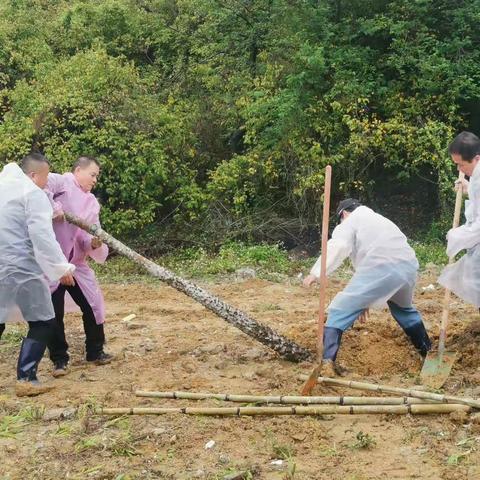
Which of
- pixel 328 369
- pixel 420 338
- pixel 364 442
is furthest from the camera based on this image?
pixel 420 338

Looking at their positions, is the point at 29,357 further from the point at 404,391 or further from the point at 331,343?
the point at 404,391

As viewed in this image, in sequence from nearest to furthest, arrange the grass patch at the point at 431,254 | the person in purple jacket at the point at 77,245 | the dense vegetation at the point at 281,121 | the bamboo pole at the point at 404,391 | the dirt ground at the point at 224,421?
the dirt ground at the point at 224,421, the bamboo pole at the point at 404,391, the person in purple jacket at the point at 77,245, the grass patch at the point at 431,254, the dense vegetation at the point at 281,121

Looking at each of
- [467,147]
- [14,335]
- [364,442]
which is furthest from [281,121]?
[364,442]

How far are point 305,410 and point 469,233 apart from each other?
6.08ft

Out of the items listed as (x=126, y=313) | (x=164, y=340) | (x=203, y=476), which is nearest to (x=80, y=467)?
(x=203, y=476)

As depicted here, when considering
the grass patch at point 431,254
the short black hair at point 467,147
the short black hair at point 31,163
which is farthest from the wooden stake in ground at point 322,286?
the grass patch at point 431,254

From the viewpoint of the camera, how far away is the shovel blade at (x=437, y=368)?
17.0 feet

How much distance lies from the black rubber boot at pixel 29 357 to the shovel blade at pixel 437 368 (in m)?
2.88

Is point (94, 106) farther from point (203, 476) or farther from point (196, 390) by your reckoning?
point (203, 476)

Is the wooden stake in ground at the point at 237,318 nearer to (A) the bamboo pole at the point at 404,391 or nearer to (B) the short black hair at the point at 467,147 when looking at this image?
(A) the bamboo pole at the point at 404,391

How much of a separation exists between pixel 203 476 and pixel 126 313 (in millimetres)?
4427

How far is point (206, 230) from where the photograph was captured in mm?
11906

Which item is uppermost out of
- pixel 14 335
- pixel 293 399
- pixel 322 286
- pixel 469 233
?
pixel 469 233

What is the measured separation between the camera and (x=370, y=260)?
549 cm
